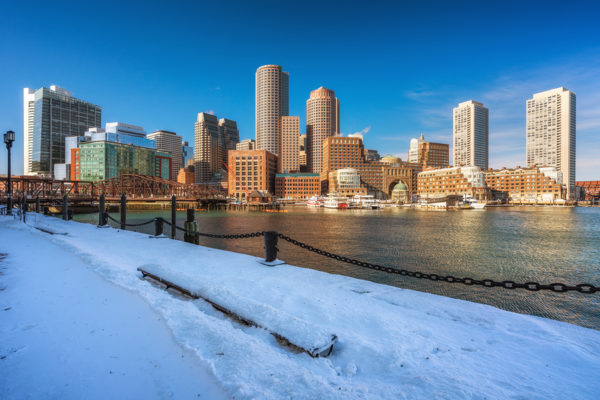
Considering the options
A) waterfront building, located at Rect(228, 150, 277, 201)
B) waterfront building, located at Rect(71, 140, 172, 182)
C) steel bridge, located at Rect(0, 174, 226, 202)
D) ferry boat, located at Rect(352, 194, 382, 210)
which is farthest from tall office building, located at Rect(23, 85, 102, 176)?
ferry boat, located at Rect(352, 194, 382, 210)

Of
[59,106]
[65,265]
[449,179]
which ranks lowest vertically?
[65,265]

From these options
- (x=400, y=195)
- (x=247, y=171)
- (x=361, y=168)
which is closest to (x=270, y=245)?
(x=247, y=171)

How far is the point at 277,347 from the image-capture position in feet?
10.8

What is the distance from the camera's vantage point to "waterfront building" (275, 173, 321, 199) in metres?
166

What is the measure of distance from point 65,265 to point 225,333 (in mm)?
6445

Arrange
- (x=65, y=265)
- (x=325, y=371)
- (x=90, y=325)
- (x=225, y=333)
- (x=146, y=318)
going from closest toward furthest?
1. (x=325, y=371)
2. (x=225, y=333)
3. (x=90, y=325)
4. (x=146, y=318)
5. (x=65, y=265)

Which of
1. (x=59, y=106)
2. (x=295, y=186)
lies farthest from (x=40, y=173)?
(x=295, y=186)

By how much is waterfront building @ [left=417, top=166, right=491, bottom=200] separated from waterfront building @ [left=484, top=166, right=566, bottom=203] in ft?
62.0

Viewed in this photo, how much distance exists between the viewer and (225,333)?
3.63 meters

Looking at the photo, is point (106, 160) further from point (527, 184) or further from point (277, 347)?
point (527, 184)

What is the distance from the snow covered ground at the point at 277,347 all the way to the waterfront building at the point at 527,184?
7275 inches

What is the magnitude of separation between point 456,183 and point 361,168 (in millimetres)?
52791

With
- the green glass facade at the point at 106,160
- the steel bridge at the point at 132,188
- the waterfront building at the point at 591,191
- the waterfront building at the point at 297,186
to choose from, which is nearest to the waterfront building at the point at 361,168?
the waterfront building at the point at 297,186

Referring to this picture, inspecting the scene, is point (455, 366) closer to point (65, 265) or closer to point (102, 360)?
point (102, 360)
